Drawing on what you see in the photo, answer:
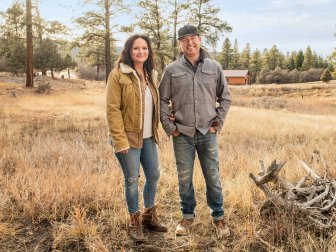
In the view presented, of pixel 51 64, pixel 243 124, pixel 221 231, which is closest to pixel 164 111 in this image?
pixel 221 231

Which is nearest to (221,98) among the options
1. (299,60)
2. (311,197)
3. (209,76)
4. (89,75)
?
(209,76)

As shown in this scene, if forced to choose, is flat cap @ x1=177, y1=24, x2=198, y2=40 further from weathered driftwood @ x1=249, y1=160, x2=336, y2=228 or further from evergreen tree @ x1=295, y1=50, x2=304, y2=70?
evergreen tree @ x1=295, y1=50, x2=304, y2=70

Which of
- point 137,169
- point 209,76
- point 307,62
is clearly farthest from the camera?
point 307,62

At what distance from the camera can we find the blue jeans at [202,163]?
3.69 metres

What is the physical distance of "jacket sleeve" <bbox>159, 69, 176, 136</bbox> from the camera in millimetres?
3631

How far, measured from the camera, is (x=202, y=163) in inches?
150

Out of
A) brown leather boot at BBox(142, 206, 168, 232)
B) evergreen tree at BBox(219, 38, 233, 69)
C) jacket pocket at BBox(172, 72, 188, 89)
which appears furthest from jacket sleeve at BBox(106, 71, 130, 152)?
evergreen tree at BBox(219, 38, 233, 69)

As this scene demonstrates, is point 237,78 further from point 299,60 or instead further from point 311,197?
point 311,197

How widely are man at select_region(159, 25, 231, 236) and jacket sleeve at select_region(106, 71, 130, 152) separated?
495mm

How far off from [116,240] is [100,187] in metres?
1.12

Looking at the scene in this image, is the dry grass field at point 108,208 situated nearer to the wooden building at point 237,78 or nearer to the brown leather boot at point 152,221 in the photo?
Answer: the brown leather boot at point 152,221

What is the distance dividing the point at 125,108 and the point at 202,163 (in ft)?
3.39

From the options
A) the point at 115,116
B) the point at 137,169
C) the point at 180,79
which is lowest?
the point at 137,169

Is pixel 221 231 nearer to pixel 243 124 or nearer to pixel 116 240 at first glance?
pixel 116 240
